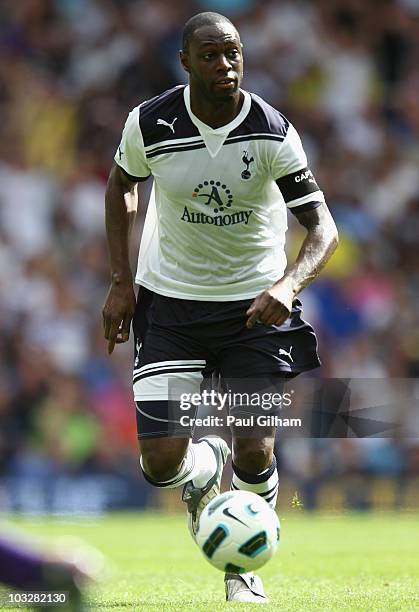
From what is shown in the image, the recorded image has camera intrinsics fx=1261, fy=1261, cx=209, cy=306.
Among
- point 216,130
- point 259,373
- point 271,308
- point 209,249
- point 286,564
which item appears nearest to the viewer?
point 271,308

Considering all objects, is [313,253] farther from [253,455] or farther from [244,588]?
[244,588]

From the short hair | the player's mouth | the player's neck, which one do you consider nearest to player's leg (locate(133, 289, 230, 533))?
the player's neck

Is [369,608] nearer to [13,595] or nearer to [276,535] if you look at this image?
[276,535]

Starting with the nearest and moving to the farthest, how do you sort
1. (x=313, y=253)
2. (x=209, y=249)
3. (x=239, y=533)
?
(x=239, y=533) → (x=313, y=253) → (x=209, y=249)

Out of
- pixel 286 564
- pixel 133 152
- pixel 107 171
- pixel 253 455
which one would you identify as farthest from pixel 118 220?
pixel 107 171

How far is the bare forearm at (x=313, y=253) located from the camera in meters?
6.14

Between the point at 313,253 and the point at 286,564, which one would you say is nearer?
the point at 313,253

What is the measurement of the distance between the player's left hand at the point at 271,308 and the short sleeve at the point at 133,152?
1135mm

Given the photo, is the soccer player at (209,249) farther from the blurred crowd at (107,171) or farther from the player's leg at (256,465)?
the blurred crowd at (107,171)

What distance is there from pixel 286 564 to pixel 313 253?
292 centimetres

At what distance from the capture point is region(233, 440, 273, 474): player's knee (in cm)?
639

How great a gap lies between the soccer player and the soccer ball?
0.55 metres

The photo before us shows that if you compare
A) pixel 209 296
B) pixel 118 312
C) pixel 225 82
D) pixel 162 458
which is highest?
pixel 225 82

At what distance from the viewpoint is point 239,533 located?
5672 millimetres
